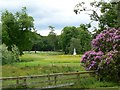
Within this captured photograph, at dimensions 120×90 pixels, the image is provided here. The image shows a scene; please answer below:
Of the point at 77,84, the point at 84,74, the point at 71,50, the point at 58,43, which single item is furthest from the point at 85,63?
the point at 58,43

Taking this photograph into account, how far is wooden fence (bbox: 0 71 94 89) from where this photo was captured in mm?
14297

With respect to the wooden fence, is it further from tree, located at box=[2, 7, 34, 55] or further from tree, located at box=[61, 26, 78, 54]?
tree, located at box=[61, 26, 78, 54]

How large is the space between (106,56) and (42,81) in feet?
13.6

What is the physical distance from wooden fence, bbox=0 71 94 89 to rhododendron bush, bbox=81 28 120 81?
1428 mm

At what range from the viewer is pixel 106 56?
17625 mm

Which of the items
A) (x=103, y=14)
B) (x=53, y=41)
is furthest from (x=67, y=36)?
(x=103, y=14)

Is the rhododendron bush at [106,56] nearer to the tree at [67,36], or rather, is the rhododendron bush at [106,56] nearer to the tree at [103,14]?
the tree at [103,14]

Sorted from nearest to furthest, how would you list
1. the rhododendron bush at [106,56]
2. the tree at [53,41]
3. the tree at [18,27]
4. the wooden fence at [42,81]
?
1. the wooden fence at [42,81]
2. the rhododendron bush at [106,56]
3. the tree at [18,27]
4. the tree at [53,41]

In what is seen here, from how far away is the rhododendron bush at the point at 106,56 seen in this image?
17172mm

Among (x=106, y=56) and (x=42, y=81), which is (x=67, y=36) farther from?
(x=42, y=81)

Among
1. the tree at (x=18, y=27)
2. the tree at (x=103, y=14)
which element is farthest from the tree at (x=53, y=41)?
the tree at (x=103, y=14)

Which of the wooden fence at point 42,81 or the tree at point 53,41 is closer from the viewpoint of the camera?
the wooden fence at point 42,81

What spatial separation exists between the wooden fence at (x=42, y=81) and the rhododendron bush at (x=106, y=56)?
56.2 inches

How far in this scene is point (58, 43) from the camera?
273 feet
